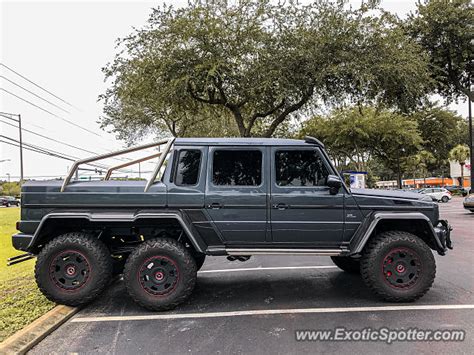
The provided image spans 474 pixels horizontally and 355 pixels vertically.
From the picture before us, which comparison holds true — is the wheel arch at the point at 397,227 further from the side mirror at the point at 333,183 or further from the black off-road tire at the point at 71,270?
the black off-road tire at the point at 71,270

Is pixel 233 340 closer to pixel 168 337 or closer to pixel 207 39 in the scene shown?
pixel 168 337

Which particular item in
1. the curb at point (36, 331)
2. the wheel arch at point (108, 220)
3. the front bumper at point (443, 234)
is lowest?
the curb at point (36, 331)

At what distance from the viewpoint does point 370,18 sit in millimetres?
13109

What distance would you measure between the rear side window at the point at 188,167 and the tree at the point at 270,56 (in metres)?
7.93

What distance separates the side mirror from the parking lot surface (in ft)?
4.63

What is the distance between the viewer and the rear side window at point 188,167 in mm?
4906

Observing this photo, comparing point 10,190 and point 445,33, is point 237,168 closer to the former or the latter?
point 445,33

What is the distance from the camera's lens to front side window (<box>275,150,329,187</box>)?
194 inches

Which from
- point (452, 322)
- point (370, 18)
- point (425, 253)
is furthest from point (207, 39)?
point (452, 322)

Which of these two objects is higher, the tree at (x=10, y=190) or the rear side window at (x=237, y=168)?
the rear side window at (x=237, y=168)

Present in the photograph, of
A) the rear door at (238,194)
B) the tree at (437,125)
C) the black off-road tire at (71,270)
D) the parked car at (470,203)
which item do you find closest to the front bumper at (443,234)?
the rear door at (238,194)

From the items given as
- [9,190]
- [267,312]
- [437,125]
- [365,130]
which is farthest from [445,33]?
[9,190]

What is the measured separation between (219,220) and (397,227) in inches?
92.5

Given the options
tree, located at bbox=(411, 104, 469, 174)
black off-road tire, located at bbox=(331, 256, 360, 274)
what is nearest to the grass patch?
black off-road tire, located at bbox=(331, 256, 360, 274)
